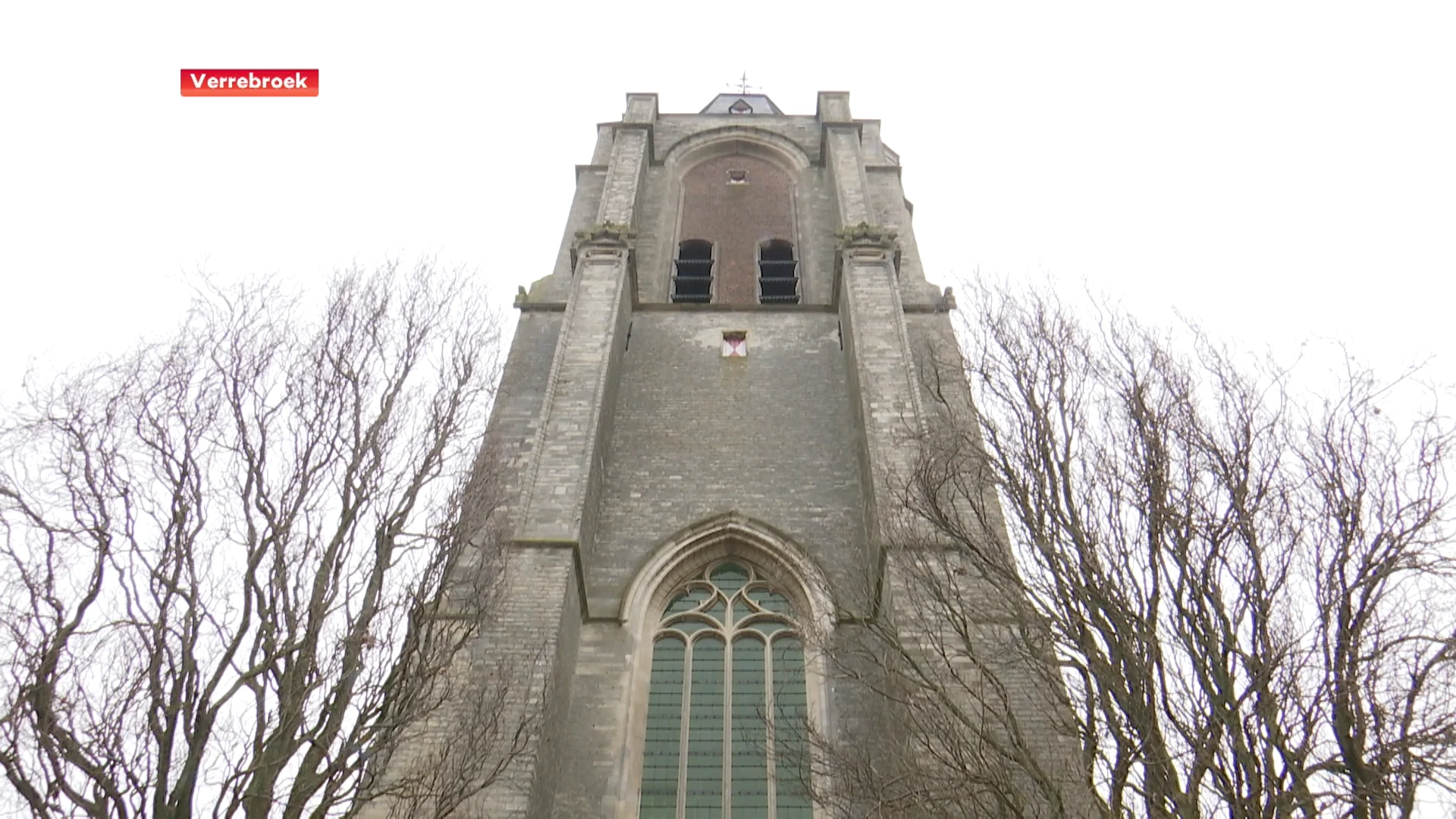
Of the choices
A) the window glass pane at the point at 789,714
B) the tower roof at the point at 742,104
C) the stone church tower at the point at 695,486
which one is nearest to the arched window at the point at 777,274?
the stone church tower at the point at 695,486

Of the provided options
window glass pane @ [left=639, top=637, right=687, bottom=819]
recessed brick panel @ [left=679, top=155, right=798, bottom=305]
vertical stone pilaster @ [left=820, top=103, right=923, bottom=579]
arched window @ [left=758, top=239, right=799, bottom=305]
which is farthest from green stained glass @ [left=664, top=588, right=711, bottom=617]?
recessed brick panel @ [left=679, top=155, right=798, bottom=305]

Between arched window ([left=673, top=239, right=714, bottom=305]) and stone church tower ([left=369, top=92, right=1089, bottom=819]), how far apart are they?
2.2 inches

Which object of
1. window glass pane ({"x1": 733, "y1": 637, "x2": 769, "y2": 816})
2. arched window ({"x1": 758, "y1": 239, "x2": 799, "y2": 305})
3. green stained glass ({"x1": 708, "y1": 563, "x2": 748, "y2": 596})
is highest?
arched window ({"x1": 758, "y1": 239, "x2": 799, "y2": 305})

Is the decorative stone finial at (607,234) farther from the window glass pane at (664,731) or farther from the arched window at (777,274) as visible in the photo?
the window glass pane at (664,731)

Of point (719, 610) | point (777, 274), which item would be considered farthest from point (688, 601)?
point (777, 274)

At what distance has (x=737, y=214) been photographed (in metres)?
22.5

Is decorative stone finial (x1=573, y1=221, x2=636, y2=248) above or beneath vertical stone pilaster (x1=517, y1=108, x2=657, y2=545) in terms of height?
above

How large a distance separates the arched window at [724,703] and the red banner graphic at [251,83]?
6329 millimetres

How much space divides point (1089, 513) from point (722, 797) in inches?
192

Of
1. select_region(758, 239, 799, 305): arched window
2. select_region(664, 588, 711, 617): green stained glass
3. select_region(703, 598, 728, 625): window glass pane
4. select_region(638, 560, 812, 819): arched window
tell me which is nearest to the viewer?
select_region(638, 560, 812, 819): arched window

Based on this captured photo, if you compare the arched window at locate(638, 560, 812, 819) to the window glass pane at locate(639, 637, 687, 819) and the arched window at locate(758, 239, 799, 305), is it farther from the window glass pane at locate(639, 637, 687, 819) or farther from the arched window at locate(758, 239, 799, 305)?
the arched window at locate(758, 239, 799, 305)

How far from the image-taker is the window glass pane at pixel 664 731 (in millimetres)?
10727

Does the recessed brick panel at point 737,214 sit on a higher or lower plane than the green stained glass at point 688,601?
higher

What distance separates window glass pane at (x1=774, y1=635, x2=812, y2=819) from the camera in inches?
413
